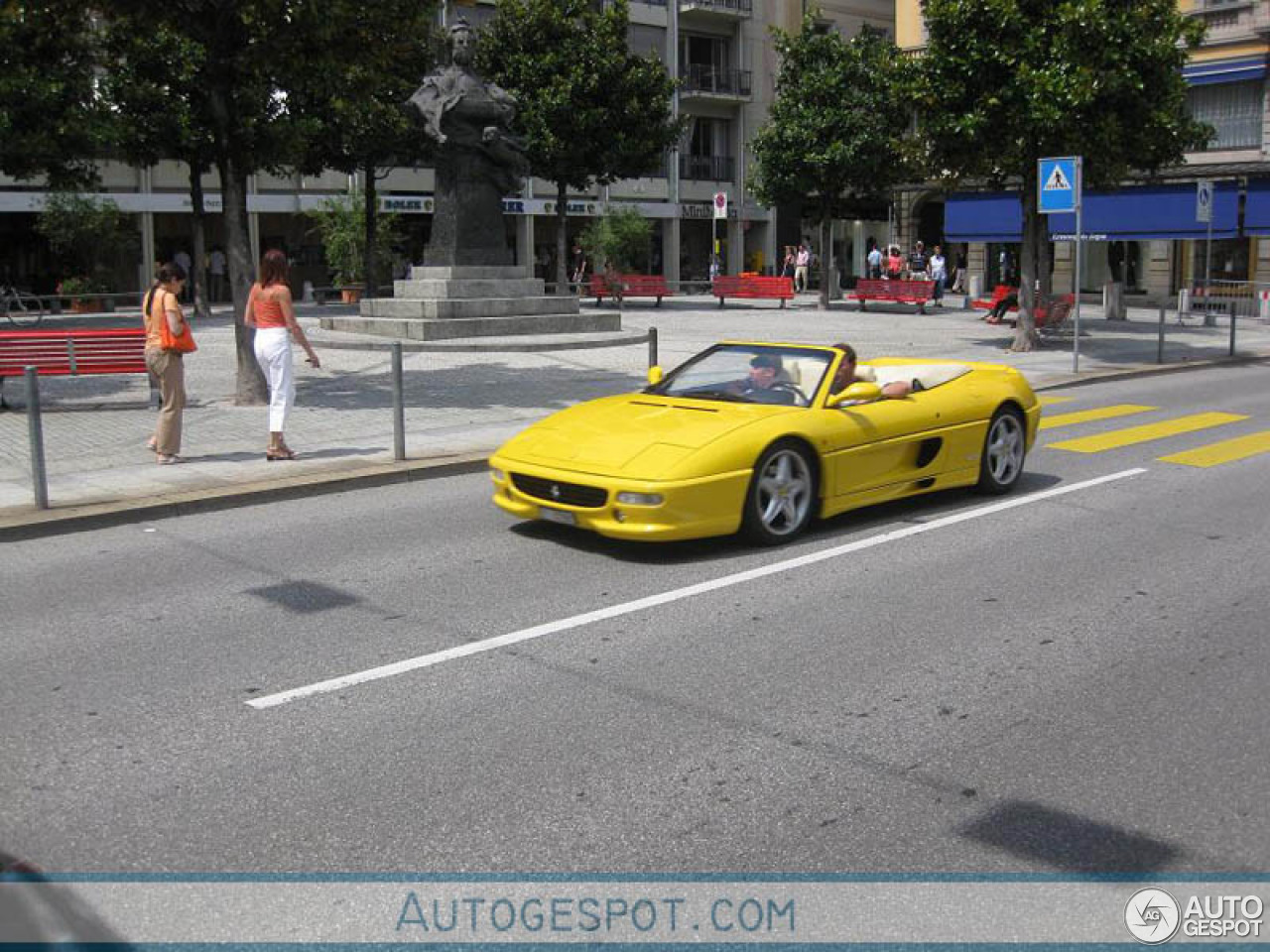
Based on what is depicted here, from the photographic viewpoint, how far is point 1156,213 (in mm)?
37281

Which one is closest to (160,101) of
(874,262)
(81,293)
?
(81,293)

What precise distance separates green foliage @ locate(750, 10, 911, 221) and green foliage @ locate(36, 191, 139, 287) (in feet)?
60.2

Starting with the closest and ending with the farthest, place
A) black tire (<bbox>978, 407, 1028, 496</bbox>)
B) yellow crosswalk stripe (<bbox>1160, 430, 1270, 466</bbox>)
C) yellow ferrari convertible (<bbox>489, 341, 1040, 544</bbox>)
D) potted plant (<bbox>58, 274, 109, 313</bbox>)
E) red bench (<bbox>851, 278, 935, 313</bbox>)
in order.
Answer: yellow ferrari convertible (<bbox>489, 341, 1040, 544</bbox>), black tire (<bbox>978, 407, 1028, 496</bbox>), yellow crosswalk stripe (<bbox>1160, 430, 1270, 466</bbox>), potted plant (<bbox>58, 274, 109, 313</bbox>), red bench (<bbox>851, 278, 935, 313</bbox>)

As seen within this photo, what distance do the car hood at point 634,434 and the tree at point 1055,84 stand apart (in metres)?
14.4

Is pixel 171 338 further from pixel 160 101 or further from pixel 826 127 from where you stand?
pixel 826 127

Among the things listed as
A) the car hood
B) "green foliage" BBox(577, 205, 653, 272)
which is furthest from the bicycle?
the car hood

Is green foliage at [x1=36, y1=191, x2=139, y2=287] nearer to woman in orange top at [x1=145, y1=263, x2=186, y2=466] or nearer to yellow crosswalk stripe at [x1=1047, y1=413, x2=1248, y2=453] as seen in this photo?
woman in orange top at [x1=145, y1=263, x2=186, y2=466]

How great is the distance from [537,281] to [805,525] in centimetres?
1678

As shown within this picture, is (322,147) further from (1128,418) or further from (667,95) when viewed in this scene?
(1128,418)

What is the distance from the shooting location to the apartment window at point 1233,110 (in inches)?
1529

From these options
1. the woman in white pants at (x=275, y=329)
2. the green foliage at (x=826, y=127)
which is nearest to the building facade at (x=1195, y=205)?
the green foliage at (x=826, y=127)

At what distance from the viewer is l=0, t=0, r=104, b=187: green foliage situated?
24.1 meters

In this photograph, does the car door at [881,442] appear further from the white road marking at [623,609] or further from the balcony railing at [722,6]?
the balcony railing at [722,6]

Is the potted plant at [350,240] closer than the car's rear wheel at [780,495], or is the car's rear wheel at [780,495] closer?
the car's rear wheel at [780,495]
